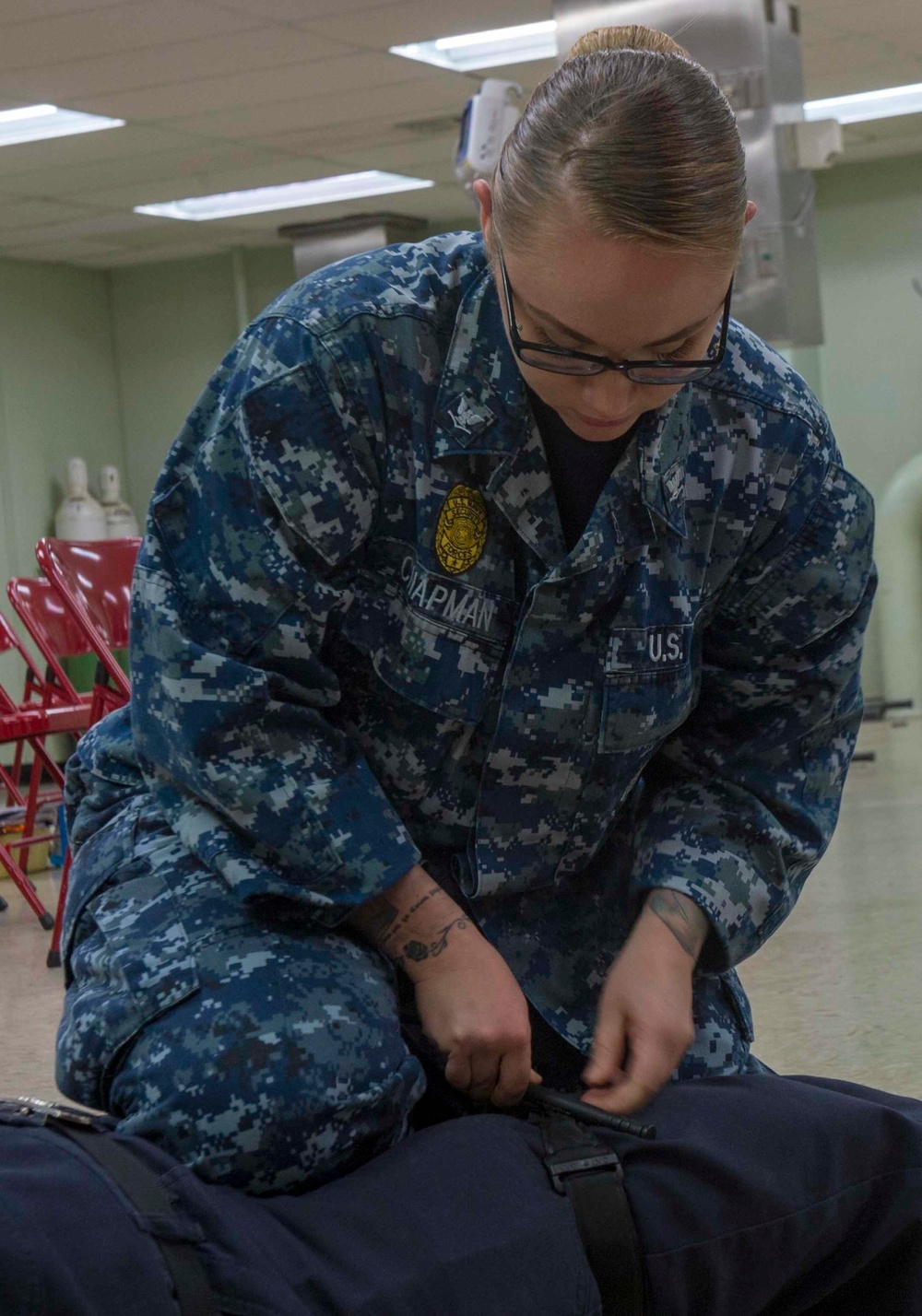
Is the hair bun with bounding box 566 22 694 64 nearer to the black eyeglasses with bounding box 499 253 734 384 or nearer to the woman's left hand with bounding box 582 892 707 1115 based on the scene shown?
the black eyeglasses with bounding box 499 253 734 384

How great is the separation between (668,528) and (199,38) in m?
4.07

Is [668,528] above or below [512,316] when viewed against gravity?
below

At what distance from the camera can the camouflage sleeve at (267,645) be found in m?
1.18

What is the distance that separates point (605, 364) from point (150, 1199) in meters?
0.63

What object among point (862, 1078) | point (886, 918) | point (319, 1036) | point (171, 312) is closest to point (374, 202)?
point (171, 312)

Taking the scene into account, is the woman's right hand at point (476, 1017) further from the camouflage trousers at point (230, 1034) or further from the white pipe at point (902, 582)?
the white pipe at point (902, 582)

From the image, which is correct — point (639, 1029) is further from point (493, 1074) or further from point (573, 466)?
point (573, 466)

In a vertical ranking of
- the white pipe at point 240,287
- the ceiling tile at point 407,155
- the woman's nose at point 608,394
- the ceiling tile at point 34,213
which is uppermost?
the ceiling tile at point 407,155

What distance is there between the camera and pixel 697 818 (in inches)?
54.5

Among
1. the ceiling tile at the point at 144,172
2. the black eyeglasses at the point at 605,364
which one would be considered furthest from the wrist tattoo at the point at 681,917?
the ceiling tile at the point at 144,172

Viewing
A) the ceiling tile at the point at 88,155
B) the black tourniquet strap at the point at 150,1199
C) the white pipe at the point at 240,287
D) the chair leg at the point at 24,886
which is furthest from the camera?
the white pipe at the point at 240,287

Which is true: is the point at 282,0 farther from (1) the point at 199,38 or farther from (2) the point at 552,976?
(2) the point at 552,976

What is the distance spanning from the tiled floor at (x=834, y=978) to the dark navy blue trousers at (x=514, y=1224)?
2.31 ft

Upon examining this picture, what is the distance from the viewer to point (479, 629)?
127 centimetres
